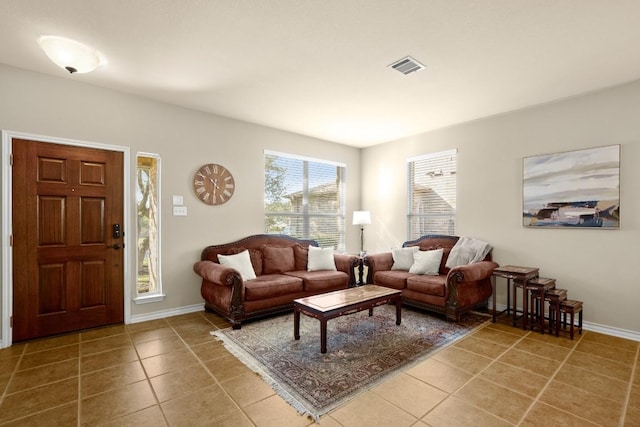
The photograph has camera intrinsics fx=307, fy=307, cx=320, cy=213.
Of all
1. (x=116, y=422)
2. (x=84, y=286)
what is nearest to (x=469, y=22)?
(x=116, y=422)

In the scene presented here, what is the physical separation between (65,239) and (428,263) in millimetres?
4384

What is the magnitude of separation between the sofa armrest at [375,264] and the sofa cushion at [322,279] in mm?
374

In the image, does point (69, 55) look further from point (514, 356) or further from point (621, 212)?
point (621, 212)

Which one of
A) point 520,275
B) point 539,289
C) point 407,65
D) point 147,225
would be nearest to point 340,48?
point 407,65

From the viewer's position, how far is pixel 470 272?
12.0 feet

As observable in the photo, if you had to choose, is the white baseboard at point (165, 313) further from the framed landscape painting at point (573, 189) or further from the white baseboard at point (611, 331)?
the white baseboard at point (611, 331)

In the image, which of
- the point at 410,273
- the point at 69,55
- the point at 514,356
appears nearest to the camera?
the point at 69,55

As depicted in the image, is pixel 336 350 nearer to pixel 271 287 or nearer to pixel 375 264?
pixel 271 287

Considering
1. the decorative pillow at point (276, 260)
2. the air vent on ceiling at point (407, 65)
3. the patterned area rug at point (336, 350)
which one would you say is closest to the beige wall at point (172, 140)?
the decorative pillow at point (276, 260)

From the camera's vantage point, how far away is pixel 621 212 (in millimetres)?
3307

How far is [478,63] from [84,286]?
4.68m

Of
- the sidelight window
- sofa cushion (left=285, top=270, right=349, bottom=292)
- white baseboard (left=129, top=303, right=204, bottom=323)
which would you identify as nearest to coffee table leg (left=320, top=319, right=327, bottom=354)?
sofa cushion (left=285, top=270, right=349, bottom=292)

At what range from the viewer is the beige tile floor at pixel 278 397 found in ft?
6.39

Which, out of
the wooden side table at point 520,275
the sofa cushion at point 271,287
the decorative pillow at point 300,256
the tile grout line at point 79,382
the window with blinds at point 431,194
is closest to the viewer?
the tile grout line at point 79,382
